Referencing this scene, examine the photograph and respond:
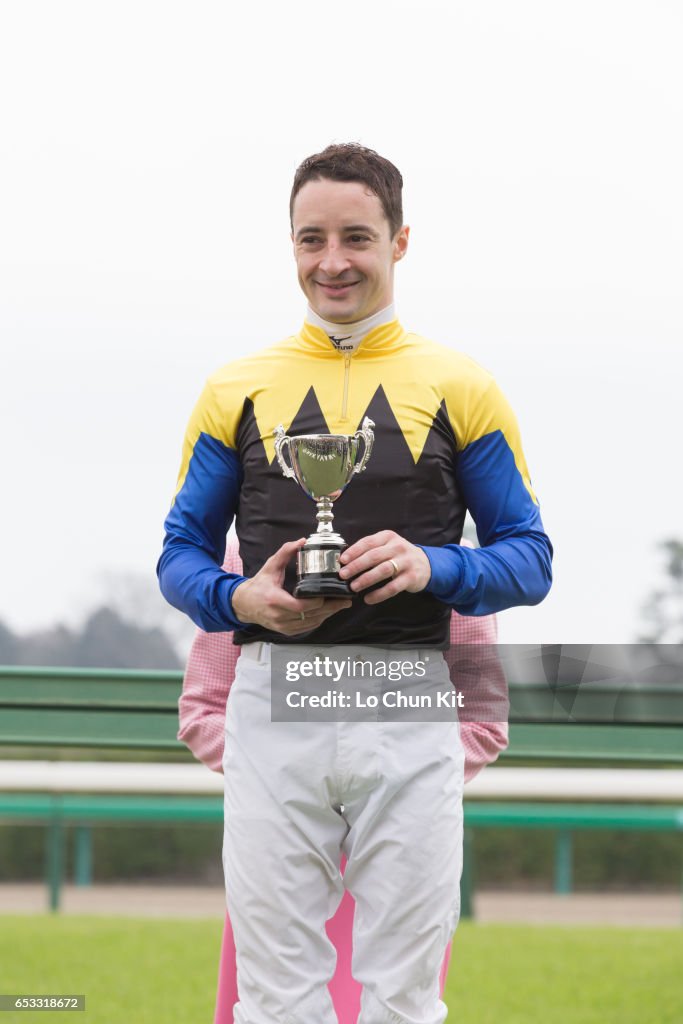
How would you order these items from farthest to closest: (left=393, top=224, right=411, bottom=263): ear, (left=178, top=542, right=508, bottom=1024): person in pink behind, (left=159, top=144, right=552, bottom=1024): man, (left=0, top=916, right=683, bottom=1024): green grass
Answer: (left=0, top=916, right=683, bottom=1024): green grass → (left=178, top=542, right=508, bottom=1024): person in pink behind → (left=393, top=224, right=411, bottom=263): ear → (left=159, top=144, right=552, bottom=1024): man

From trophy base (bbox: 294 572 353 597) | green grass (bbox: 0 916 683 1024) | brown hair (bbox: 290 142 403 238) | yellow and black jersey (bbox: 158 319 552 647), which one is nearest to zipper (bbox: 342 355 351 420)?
yellow and black jersey (bbox: 158 319 552 647)

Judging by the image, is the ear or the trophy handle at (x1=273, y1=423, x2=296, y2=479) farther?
the ear

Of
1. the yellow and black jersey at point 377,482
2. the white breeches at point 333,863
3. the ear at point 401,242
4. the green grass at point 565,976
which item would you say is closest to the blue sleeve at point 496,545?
the yellow and black jersey at point 377,482

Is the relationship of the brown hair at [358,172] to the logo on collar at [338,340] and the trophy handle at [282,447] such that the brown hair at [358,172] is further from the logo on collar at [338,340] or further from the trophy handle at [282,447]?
the trophy handle at [282,447]

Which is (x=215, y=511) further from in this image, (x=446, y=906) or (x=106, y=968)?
(x=106, y=968)

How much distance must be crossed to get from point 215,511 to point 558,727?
8.34ft

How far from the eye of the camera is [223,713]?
250 centimetres

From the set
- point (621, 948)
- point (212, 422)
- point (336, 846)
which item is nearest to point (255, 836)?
point (336, 846)

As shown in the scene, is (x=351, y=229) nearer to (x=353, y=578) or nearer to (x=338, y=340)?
(x=338, y=340)

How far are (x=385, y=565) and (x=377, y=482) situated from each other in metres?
0.21

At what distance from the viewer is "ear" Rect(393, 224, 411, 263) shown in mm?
2277

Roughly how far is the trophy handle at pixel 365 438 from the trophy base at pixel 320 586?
0.69 ft

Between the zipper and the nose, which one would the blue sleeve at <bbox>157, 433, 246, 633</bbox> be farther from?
the nose

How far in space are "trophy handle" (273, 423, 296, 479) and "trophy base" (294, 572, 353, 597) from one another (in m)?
0.20
